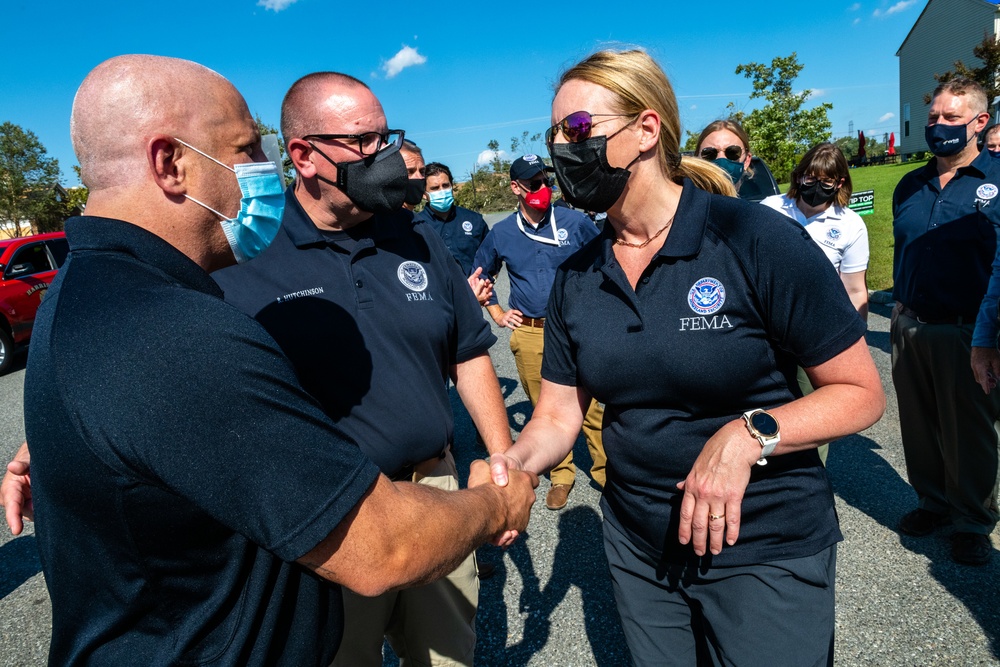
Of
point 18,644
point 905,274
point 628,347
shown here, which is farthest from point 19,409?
point 905,274

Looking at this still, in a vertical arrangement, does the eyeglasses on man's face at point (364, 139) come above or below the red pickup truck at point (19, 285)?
above

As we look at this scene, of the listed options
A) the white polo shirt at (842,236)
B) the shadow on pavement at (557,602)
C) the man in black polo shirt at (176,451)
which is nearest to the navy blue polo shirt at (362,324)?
the man in black polo shirt at (176,451)

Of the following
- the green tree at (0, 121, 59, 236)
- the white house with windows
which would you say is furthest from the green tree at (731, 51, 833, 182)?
the green tree at (0, 121, 59, 236)

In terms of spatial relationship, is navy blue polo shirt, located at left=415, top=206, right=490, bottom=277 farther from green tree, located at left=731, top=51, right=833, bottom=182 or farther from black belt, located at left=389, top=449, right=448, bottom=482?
green tree, located at left=731, top=51, right=833, bottom=182

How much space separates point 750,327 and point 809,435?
12.0 inches

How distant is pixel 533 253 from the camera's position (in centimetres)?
501

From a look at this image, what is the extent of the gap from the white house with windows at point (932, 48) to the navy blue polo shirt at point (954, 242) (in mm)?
42031

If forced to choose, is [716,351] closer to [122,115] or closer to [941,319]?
[122,115]

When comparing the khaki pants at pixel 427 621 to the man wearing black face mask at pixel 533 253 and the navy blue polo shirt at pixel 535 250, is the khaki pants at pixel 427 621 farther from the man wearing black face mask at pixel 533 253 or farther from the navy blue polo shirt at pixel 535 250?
the navy blue polo shirt at pixel 535 250

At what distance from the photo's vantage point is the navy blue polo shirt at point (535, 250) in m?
4.91

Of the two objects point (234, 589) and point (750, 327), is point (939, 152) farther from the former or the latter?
point (234, 589)

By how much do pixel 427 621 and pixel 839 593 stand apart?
2274mm

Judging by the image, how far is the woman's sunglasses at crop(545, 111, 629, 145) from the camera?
1.88 m

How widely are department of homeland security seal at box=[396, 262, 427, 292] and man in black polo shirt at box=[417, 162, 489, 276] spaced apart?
4.33 m
